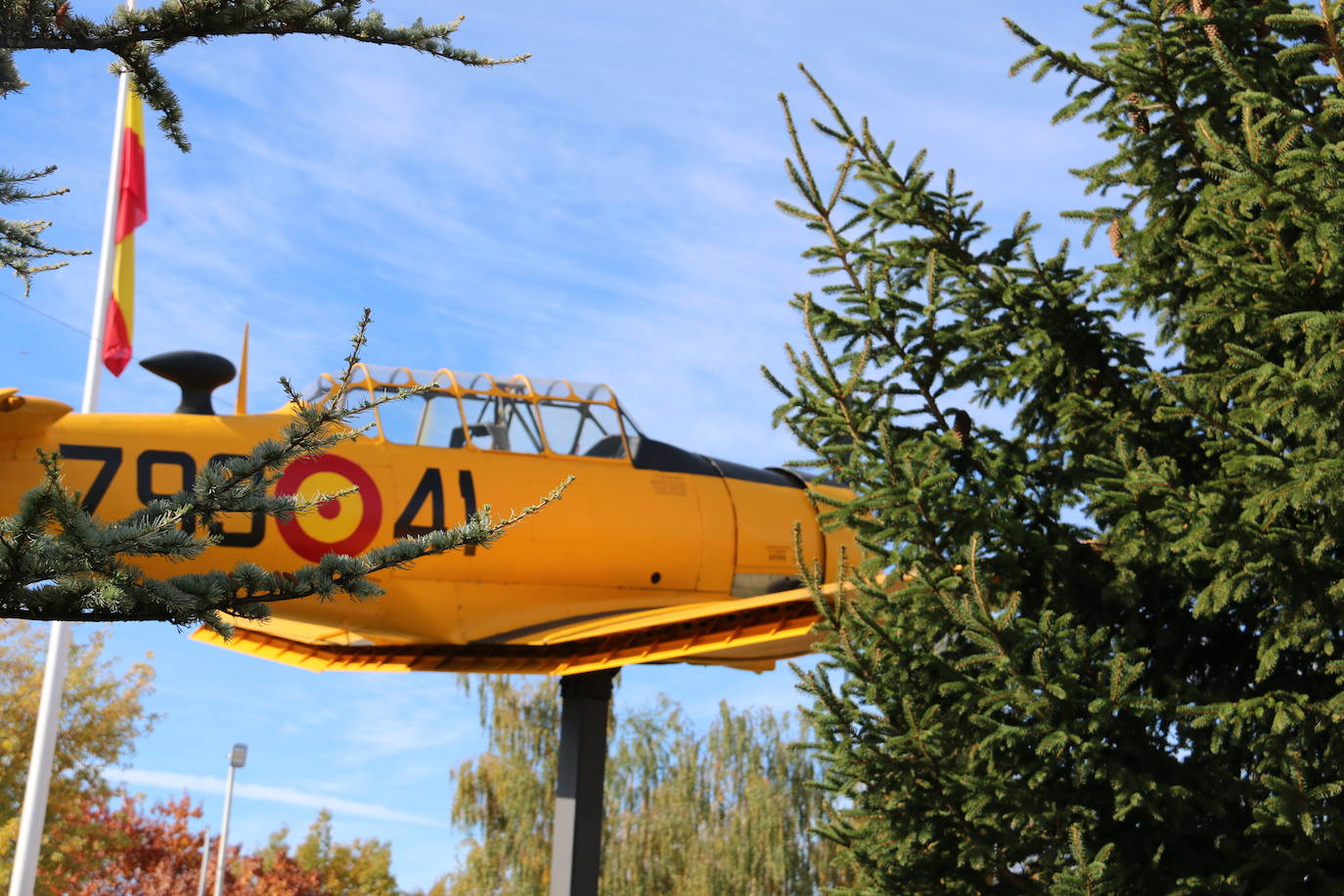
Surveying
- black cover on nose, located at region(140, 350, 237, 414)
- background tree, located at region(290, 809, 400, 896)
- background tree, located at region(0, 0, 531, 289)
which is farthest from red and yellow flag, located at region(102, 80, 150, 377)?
background tree, located at region(290, 809, 400, 896)

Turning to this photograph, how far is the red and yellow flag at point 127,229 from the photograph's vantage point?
1803 centimetres

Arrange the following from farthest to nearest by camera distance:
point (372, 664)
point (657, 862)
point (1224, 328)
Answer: point (657, 862) < point (372, 664) < point (1224, 328)

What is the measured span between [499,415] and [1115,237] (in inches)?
262

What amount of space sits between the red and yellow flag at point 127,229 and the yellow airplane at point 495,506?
21.7 feet

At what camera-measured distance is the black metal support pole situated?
33.8 ft

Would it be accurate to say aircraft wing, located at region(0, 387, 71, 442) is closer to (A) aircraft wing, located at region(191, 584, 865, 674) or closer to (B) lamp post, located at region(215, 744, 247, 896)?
(A) aircraft wing, located at region(191, 584, 865, 674)

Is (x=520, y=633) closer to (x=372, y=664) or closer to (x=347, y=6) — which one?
(x=372, y=664)

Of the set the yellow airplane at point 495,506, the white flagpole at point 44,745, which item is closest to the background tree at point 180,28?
the yellow airplane at point 495,506

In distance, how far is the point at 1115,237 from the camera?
7344 millimetres

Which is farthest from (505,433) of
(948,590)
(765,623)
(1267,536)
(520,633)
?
(1267,536)

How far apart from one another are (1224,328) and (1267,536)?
54.6 inches

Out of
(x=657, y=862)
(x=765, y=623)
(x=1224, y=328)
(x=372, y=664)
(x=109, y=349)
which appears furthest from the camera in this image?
(x=657, y=862)

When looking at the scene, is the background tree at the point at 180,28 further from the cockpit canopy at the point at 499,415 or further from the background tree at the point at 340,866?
the background tree at the point at 340,866

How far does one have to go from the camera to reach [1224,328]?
6.75 metres
